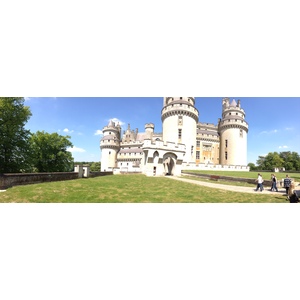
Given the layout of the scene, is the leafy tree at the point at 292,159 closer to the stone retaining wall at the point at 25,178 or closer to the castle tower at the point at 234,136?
the castle tower at the point at 234,136

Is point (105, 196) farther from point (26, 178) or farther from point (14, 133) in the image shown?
point (14, 133)

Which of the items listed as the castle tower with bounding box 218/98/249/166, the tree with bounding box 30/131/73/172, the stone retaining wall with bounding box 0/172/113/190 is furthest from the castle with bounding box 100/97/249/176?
the stone retaining wall with bounding box 0/172/113/190

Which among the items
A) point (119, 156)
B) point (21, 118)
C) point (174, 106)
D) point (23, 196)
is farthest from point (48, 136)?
point (119, 156)

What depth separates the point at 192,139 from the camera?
1981 cm

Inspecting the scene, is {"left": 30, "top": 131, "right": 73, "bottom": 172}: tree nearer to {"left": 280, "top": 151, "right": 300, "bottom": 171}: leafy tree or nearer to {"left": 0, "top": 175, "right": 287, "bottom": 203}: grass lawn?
{"left": 0, "top": 175, "right": 287, "bottom": 203}: grass lawn

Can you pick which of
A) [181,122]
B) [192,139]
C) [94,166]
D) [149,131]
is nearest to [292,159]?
[192,139]

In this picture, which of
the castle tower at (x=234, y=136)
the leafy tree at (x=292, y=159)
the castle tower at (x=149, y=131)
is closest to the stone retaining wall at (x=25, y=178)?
the leafy tree at (x=292, y=159)

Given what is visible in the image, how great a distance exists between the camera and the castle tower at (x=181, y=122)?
1906cm

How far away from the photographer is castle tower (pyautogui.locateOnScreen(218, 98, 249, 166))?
2169cm

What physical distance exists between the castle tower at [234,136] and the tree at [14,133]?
2165 centimetres

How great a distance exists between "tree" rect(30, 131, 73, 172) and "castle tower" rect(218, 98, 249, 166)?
20362mm

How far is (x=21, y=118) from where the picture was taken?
503 cm
